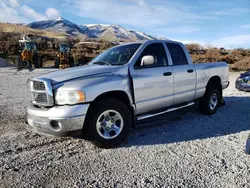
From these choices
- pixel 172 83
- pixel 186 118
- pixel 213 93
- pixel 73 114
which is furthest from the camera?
pixel 213 93

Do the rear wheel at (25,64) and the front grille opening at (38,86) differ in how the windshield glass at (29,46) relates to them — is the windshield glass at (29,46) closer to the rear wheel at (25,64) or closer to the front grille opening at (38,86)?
the rear wheel at (25,64)

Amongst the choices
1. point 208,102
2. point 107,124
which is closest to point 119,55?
point 107,124

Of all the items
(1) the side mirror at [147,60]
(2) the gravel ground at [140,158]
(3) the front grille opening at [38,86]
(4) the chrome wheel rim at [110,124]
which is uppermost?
(1) the side mirror at [147,60]

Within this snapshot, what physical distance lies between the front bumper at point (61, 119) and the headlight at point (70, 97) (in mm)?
82

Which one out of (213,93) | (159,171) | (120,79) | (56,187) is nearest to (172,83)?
(120,79)

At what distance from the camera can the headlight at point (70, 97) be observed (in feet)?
11.4

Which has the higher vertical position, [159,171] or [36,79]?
[36,79]

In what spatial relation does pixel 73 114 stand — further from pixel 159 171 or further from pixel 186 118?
pixel 186 118

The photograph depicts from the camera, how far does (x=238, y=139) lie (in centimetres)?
431

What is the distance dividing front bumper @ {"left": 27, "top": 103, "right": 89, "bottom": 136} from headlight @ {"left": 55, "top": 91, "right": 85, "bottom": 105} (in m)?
0.08

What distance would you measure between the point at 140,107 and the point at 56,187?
208cm

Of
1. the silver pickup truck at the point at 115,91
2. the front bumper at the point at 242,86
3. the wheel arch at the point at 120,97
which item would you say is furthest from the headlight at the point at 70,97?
the front bumper at the point at 242,86

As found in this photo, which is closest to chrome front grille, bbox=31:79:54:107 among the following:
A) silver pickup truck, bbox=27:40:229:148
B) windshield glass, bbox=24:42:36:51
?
silver pickup truck, bbox=27:40:229:148

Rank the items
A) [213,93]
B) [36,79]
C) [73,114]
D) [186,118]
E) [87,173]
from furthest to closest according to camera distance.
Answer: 1. [213,93]
2. [186,118]
3. [36,79]
4. [73,114]
5. [87,173]
